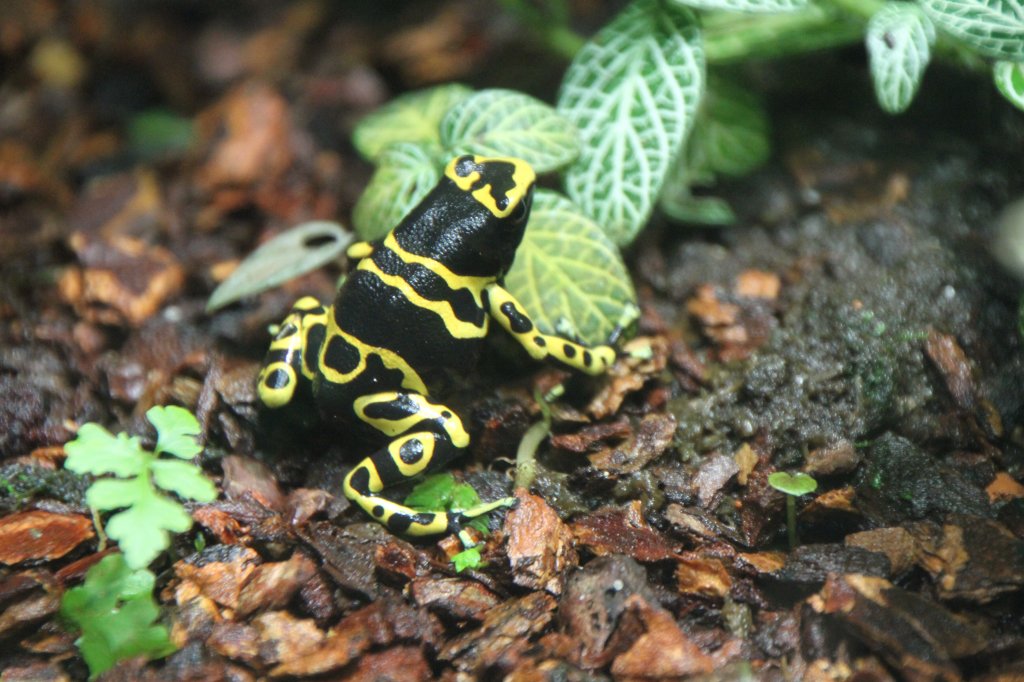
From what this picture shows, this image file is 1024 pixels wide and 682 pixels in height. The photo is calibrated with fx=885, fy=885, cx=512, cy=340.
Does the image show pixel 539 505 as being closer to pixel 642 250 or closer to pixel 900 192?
pixel 642 250

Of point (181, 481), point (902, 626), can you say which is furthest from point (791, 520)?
point (181, 481)

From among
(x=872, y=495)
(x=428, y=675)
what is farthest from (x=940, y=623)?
(x=428, y=675)

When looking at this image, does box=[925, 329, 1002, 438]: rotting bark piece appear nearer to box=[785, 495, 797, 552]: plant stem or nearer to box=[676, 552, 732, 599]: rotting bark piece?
box=[785, 495, 797, 552]: plant stem

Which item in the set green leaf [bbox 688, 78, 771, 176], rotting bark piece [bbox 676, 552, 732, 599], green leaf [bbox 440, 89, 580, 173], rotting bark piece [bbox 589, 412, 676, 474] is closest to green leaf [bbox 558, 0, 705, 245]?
green leaf [bbox 440, 89, 580, 173]

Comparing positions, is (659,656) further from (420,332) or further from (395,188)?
(395,188)

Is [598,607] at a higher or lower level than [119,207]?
lower

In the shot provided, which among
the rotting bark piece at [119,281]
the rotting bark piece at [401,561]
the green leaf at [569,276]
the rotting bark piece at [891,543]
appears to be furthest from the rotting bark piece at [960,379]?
the rotting bark piece at [119,281]

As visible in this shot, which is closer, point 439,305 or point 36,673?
point 36,673
